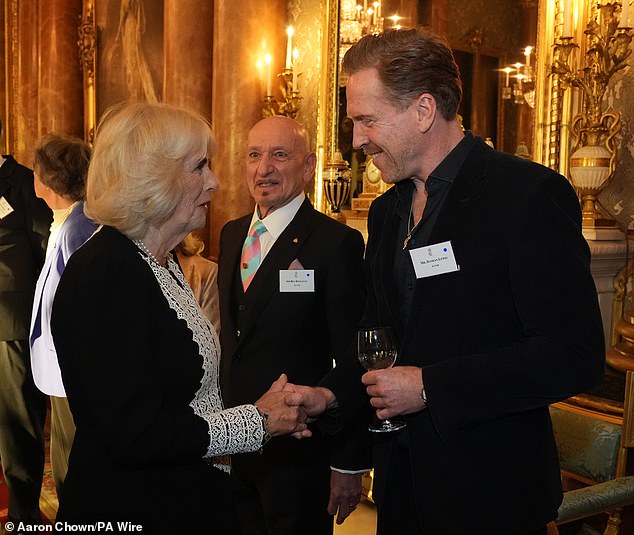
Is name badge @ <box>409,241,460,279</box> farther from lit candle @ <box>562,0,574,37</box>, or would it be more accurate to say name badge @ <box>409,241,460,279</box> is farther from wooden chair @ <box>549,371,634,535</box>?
lit candle @ <box>562,0,574,37</box>

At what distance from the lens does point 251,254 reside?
320 centimetres

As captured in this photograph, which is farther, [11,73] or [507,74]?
[11,73]

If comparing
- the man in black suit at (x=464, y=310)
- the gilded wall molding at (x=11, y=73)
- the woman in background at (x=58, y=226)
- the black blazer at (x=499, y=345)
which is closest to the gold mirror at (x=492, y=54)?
the woman in background at (x=58, y=226)

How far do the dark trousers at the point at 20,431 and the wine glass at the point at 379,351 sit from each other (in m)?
3.01

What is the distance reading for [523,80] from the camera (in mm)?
4328

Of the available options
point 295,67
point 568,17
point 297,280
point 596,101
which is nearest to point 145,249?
point 297,280

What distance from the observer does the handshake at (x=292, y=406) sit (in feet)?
6.80

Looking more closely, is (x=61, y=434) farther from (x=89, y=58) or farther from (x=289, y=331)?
(x=89, y=58)

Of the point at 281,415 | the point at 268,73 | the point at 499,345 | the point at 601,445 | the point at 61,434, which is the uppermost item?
the point at 268,73

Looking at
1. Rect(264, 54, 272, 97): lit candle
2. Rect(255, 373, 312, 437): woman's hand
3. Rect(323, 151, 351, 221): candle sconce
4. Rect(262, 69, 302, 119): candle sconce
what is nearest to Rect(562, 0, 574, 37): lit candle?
Rect(323, 151, 351, 221): candle sconce

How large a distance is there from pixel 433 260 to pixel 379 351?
0.92ft

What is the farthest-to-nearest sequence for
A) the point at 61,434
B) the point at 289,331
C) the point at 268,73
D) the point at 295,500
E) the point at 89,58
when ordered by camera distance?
the point at 89,58 → the point at 268,73 → the point at 61,434 → the point at 289,331 → the point at 295,500

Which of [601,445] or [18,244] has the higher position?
[18,244]

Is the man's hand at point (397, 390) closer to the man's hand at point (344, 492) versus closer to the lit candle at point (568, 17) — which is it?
the man's hand at point (344, 492)
